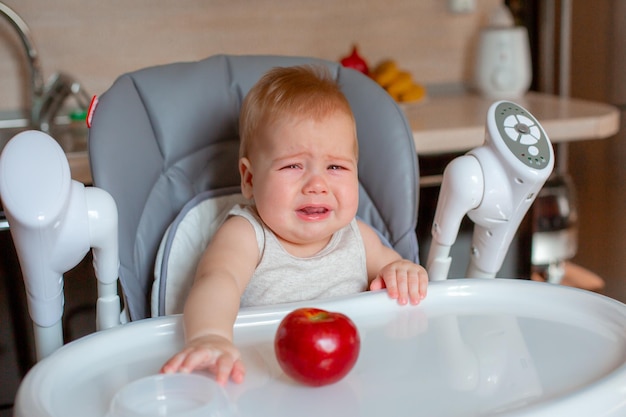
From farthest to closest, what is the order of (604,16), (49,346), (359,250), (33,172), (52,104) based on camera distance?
1. (604,16)
2. (52,104)
3. (359,250)
4. (49,346)
5. (33,172)

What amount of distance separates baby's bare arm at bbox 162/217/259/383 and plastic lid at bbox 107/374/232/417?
0.10 feet

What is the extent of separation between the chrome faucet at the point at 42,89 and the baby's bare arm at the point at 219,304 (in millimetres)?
1051

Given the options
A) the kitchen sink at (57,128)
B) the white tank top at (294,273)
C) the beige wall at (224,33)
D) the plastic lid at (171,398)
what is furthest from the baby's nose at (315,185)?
the beige wall at (224,33)

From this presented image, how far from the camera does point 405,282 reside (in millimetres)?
1201

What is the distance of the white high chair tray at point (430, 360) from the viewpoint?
0.89m

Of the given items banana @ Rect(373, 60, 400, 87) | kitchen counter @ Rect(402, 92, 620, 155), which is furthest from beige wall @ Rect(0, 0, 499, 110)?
kitchen counter @ Rect(402, 92, 620, 155)

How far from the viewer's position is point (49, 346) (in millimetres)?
1128

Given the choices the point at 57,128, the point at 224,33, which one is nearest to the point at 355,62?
the point at 224,33

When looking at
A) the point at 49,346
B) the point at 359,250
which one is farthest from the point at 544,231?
the point at 49,346

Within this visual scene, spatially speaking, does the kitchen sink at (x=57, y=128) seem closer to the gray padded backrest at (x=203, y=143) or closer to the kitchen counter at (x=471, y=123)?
the kitchen counter at (x=471, y=123)

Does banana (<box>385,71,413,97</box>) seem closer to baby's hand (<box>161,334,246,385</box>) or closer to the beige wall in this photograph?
the beige wall

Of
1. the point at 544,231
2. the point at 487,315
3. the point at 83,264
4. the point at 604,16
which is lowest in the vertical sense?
the point at 544,231

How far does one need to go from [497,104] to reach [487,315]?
322 mm

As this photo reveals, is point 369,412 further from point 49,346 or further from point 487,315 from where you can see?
point 49,346
